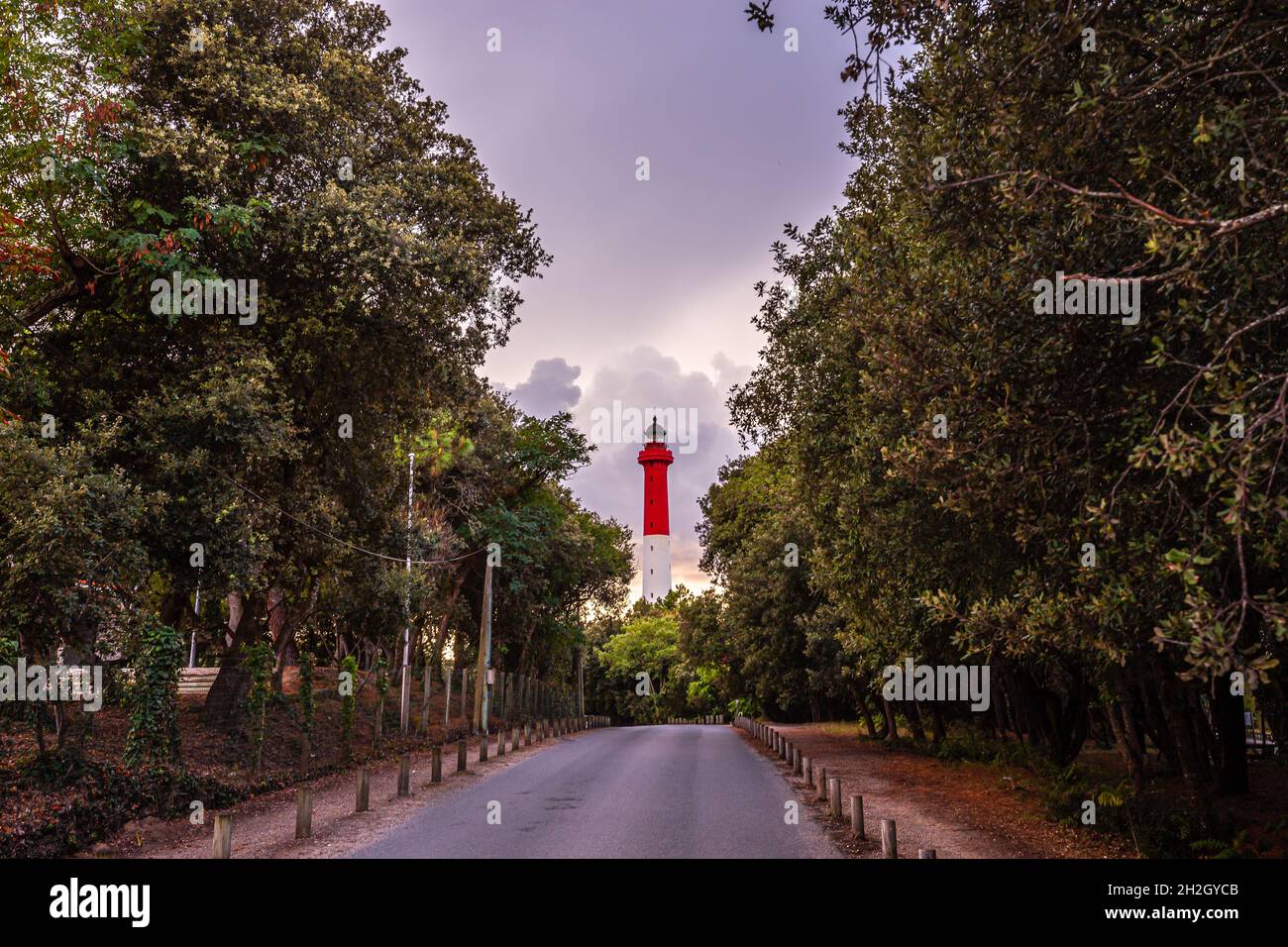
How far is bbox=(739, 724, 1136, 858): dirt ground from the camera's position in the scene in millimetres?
11117

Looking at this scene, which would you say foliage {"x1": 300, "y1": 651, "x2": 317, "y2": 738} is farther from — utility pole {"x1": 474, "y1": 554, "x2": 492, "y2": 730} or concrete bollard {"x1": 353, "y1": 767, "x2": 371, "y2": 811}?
utility pole {"x1": 474, "y1": 554, "x2": 492, "y2": 730}

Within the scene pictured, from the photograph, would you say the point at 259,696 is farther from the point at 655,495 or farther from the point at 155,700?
the point at 655,495

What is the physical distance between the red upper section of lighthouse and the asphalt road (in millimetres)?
55902

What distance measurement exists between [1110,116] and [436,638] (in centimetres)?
3780

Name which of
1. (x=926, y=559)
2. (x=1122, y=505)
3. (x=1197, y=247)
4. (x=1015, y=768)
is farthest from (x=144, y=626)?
(x=1015, y=768)

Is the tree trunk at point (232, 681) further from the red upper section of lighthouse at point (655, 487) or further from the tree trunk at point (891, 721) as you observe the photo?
the red upper section of lighthouse at point (655, 487)

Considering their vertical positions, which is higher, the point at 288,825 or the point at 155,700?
the point at 155,700

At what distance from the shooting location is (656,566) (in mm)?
82062

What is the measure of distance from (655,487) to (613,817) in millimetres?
65014

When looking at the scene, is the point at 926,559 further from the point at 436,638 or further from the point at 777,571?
the point at 436,638

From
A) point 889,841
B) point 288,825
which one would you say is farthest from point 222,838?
point 889,841

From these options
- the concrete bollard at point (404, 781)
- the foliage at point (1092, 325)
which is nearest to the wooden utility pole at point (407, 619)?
the concrete bollard at point (404, 781)

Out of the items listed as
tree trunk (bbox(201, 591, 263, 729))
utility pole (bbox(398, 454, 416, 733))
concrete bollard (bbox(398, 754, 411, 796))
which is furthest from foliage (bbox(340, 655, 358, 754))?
concrete bollard (bbox(398, 754, 411, 796))

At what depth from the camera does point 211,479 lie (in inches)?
593
